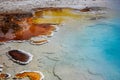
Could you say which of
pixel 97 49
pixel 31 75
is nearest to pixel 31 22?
pixel 97 49

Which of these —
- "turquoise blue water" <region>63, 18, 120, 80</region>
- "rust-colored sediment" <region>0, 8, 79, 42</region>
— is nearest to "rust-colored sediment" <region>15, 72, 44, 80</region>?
"turquoise blue water" <region>63, 18, 120, 80</region>

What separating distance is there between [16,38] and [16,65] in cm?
121

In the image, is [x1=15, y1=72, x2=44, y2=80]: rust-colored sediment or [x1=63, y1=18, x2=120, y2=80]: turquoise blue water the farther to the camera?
[x1=63, y1=18, x2=120, y2=80]: turquoise blue water

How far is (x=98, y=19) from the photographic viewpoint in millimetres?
5879

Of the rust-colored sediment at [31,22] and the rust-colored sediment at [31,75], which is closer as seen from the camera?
the rust-colored sediment at [31,75]

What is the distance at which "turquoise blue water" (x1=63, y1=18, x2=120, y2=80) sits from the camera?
385cm

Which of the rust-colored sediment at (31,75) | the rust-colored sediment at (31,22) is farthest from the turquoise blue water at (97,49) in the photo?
the rust-colored sediment at (31,22)

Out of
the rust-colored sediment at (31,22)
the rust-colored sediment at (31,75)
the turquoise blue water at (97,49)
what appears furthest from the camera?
the rust-colored sediment at (31,22)

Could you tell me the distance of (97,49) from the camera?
453 centimetres

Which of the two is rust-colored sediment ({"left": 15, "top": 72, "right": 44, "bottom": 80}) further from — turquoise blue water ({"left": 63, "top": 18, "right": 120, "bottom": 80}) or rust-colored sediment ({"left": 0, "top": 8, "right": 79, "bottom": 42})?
rust-colored sediment ({"left": 0, "top": 8, "right": 79, "bottom": 42})

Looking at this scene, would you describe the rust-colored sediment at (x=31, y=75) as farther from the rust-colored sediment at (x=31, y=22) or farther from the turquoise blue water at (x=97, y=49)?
the rust-colored sediment at (x=31, y=22)

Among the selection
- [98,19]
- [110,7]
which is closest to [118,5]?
[110,7]

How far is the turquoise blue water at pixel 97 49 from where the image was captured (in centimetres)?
385

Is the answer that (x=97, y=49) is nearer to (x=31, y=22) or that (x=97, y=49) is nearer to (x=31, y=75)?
(x=31, y=75)
